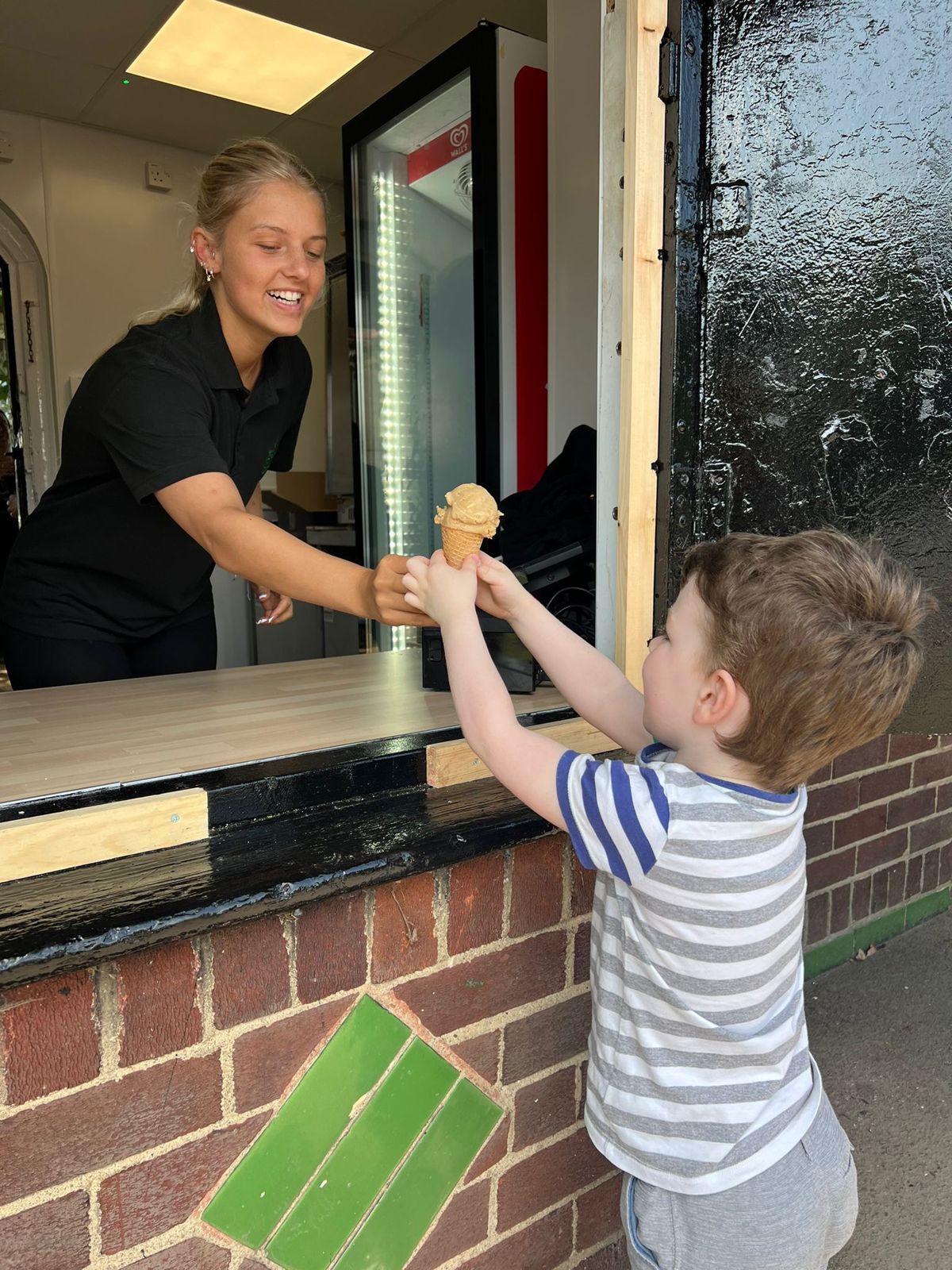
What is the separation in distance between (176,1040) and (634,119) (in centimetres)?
161

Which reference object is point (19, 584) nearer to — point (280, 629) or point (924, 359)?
point (924, 359)

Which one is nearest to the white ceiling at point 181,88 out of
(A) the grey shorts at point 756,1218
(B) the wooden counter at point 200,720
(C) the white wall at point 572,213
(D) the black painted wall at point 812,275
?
(C) the white wall at point 572,213

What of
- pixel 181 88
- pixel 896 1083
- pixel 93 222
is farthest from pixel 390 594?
pixel 93 222

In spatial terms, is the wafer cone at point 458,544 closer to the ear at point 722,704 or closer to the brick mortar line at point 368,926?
the ear at point 722,704

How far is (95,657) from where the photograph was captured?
94.4 inches

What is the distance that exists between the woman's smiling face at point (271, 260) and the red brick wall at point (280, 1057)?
137cm

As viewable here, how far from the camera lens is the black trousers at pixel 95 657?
2385mm

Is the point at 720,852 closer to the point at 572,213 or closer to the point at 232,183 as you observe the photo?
the point at 232,183

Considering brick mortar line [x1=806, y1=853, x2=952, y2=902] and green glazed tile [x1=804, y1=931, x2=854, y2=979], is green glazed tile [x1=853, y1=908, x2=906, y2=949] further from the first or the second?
brick mortar line [x1=806, y1=853, x2=952, y2=902]

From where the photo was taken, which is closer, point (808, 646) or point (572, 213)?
point (808, 646)

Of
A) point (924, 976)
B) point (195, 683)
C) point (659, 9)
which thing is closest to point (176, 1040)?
point (195, 683)

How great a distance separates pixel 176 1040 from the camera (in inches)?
47.7

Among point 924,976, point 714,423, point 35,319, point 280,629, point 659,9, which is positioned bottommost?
point 924,976

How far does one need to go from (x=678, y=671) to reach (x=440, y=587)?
0.36 meters
